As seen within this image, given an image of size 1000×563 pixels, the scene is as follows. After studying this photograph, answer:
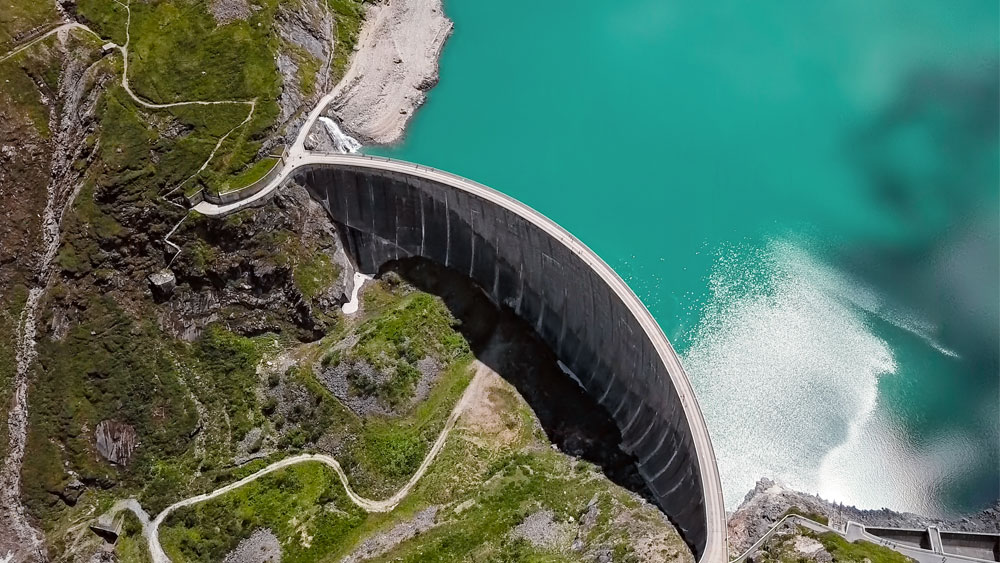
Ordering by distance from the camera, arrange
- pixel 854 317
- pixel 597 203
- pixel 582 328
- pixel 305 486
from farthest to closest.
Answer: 1. pixel 597 203
2. pixel 854 317
3. pixel 582 328
4. pixel 305 486

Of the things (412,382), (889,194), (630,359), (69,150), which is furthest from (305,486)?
(889,194)

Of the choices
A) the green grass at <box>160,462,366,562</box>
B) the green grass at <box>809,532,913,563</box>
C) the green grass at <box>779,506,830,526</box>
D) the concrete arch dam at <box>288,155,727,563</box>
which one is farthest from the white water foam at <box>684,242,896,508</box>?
the green grass at <box>160,462,366,562</box>

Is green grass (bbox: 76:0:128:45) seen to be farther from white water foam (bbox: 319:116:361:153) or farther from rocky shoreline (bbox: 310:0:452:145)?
white water foam (bbox: 319:116:361:153)

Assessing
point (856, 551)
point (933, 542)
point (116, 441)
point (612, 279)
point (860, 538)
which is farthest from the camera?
point (116, 441)

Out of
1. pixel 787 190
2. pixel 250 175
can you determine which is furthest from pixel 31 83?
pixel 787 190

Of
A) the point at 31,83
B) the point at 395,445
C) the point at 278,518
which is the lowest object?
the point at 278,518

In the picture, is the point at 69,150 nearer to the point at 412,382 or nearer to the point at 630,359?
the point at 412,382

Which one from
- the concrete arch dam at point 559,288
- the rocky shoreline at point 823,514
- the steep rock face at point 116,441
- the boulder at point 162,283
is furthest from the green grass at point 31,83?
the rocky shoreline at point 823,514

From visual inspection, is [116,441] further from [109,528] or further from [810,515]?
[810,515]
